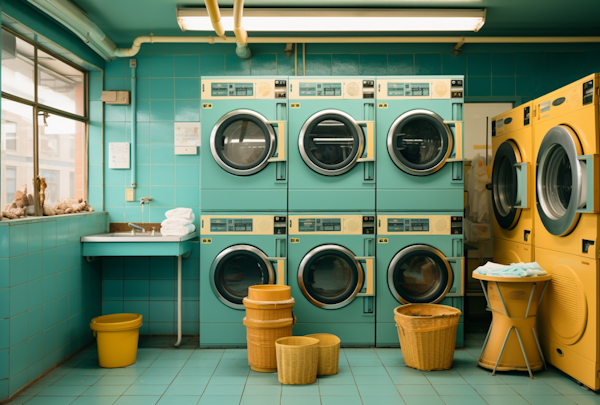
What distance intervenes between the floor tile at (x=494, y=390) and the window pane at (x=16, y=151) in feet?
11.6

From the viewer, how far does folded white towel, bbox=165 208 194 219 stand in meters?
3.95

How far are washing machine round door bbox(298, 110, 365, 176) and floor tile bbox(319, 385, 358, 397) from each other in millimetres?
1697

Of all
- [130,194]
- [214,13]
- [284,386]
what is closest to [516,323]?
[284,386]

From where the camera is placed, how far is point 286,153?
373 cm

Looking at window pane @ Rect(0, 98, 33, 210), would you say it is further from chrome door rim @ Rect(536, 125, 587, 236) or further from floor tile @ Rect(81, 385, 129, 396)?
chrome door rim @ Rect(536, 125, 587, 236)

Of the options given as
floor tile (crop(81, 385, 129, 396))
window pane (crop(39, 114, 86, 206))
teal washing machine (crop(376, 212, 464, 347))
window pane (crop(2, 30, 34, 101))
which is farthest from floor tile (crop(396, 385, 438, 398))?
window pane (crop(2, 30, 34, 101))

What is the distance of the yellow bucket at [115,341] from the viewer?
3.29m

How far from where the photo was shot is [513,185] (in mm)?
3715

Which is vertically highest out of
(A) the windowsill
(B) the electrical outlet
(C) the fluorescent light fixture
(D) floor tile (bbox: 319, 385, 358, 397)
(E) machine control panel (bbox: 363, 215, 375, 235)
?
(C) the fluorescent light fixture

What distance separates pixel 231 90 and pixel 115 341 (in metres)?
2.27

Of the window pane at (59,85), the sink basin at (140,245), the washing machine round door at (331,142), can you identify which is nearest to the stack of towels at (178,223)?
the sink basin at (140,245)

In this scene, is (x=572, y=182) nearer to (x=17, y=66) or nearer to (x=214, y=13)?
(x=214, y=13)

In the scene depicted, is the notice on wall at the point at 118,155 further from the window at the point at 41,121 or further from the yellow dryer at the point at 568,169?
the yellow dryer at the point at 568,169

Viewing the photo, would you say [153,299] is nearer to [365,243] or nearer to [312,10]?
[365,243]
